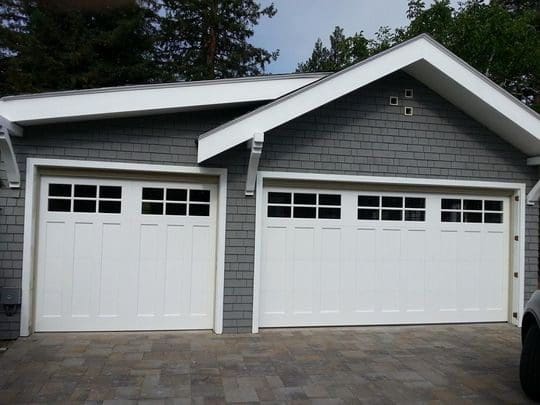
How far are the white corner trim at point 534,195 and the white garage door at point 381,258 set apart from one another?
31 cm

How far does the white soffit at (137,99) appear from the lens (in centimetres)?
546

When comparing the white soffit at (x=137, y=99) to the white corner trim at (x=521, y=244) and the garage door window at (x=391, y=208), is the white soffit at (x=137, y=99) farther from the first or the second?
the white corner trim at (x=521, y=244)

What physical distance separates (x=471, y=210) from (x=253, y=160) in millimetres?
3403

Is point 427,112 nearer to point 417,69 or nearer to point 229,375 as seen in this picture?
point 417,69

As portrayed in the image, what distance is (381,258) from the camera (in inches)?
265

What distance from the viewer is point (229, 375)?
4613mm

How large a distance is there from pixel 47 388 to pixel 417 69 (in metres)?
5.57

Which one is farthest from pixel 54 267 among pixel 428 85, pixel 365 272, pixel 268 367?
pixel 428 85

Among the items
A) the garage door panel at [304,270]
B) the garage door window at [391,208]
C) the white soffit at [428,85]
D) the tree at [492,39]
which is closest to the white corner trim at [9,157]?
the white soffit at [428,85]

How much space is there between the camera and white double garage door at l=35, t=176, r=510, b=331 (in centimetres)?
600

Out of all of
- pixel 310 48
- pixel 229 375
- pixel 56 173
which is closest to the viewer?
pixel 229 375

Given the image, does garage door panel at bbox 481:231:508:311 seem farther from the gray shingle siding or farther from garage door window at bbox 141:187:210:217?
garage door window at bbox 141:187:210:217

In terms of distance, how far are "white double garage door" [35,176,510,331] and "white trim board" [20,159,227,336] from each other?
0.49 ft

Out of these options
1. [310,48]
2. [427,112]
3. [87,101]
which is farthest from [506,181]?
[310,48]
